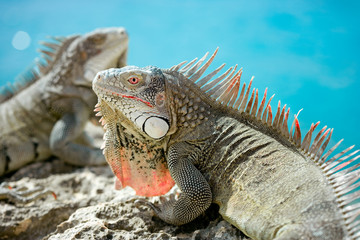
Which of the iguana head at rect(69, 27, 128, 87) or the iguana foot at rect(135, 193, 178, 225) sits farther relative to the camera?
the iguana head at rect(69, 27, 128, 87)

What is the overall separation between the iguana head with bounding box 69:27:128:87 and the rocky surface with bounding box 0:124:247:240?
53.4 inches

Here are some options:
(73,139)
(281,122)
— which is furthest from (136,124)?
(73,139)

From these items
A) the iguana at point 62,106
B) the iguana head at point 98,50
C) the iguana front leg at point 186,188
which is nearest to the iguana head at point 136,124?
the iguana front leg at point 186,188

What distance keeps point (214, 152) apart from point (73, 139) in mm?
3054

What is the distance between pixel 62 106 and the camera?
499cm

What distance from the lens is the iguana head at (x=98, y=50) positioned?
500cm

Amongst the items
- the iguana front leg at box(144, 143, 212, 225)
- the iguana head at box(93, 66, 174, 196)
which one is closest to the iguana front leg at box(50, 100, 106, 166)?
the iguana head at box(93, 66, 174, 196)

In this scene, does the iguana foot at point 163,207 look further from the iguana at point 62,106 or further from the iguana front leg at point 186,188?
the iguana at point 62,106

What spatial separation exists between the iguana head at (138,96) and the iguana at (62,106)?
2.62m

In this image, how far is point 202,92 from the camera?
245 cm

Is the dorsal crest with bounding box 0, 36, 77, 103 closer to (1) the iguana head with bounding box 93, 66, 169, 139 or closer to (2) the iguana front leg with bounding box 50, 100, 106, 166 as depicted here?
(2) the iguana front leg with bounding box 50, 100, 106, 166

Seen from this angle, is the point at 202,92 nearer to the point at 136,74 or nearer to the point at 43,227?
the point at 136,74

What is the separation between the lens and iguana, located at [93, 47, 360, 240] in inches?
76.0

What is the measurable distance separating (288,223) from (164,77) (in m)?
1.17
